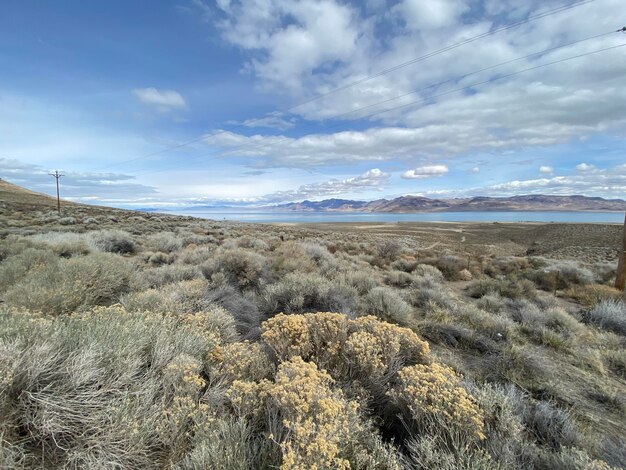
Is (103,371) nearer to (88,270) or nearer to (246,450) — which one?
(246,450)

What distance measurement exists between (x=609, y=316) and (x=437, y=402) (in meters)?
7.49

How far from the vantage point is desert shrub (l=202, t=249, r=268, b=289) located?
824 centimetres

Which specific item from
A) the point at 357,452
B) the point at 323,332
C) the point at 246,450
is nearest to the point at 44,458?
the point at 246,450

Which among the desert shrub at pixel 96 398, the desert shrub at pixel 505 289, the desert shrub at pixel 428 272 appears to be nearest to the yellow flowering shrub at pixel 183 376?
the desert shrub at pixel 96 398

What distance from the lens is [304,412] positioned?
8.38 ft

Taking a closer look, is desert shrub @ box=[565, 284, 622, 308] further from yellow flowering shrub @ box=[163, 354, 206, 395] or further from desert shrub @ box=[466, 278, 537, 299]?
yellow flowering shrub @ box=[163, 354, 206, 395]

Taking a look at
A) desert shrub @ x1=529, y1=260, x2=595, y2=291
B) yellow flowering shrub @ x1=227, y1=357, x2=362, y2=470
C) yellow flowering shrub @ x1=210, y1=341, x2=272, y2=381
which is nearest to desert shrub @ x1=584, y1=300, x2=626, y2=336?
desert shrub @ x1=529, y1=260, x2=595, y2=291

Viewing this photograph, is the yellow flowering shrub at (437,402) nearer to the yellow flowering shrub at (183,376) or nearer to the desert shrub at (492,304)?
the yellow flowering shrub at (183,376)

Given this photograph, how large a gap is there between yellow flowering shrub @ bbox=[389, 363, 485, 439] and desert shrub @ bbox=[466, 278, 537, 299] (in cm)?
774

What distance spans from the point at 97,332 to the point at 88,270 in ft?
13.1

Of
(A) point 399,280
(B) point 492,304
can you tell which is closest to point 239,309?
(A) point 399,280

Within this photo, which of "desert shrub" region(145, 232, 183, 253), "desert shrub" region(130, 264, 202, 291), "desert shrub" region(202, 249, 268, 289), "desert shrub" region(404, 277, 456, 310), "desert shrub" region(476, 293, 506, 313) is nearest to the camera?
"desert shrub" region(130, 264, 202, 291)

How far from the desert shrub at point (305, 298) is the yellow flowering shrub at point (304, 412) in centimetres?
335

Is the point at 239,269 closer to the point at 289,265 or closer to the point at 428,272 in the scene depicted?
the point at 289,265
